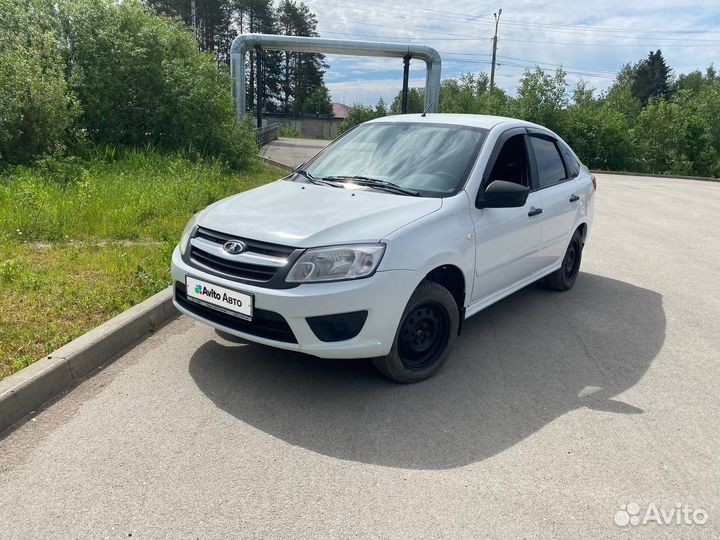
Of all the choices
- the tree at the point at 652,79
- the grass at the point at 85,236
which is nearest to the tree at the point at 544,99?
the grass at the point at 85,236

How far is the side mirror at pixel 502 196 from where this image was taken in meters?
4.11

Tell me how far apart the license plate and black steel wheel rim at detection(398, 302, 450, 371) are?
1009 mm

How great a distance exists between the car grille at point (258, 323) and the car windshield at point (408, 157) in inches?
55.7

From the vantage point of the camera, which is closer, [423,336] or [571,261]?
[423,336]

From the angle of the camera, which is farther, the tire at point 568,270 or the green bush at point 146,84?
the green bush at point 146,84

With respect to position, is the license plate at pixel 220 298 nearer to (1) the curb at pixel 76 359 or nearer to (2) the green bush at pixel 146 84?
(1) the curb at pixel 76 359

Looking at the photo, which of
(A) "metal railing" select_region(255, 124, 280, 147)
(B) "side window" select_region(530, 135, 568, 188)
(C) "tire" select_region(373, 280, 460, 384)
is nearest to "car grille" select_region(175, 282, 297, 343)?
(C) "tire" select_region(373, 280, 460, 384)

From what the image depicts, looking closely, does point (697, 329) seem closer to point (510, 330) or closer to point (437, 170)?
point (510, 330)

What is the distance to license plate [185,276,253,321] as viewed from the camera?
344 centimetres

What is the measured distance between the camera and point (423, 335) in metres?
3.93

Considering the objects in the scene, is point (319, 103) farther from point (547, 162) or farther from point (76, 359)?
point (76, 359)

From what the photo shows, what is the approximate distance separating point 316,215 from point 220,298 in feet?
2.66

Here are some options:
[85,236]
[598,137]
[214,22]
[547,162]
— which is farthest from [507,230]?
[214,22]

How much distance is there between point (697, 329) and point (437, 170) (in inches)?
116
